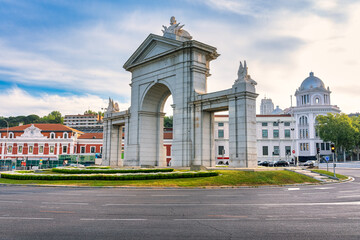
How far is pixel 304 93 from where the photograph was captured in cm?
9206

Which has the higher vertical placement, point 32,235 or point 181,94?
point 181,94

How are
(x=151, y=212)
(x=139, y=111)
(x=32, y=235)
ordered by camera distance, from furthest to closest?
(x=139, y=111) < (x=151, y=212) < (x=32, y=235)

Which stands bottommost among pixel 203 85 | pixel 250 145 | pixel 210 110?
pixel 250 145

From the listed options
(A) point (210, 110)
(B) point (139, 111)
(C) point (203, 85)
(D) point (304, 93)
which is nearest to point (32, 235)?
(A) point (210, 110)

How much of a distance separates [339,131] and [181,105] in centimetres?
5350

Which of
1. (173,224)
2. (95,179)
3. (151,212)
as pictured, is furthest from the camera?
(95,179)

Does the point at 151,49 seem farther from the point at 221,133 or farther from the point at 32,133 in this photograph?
the point at 32,133

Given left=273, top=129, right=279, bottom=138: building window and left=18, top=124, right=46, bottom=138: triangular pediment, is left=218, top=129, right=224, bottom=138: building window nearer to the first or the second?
left=273, top=129, right=279, bottom=138: building window

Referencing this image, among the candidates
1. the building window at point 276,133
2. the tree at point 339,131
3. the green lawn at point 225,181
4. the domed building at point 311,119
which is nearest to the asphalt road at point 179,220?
the green lawn at point 225,181

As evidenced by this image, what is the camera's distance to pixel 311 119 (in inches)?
3450

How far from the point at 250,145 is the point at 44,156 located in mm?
65835

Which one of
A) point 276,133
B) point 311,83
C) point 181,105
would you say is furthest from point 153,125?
point 311,83

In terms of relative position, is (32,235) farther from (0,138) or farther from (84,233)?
(0,138)

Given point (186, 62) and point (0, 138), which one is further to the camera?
point (0, 138)
